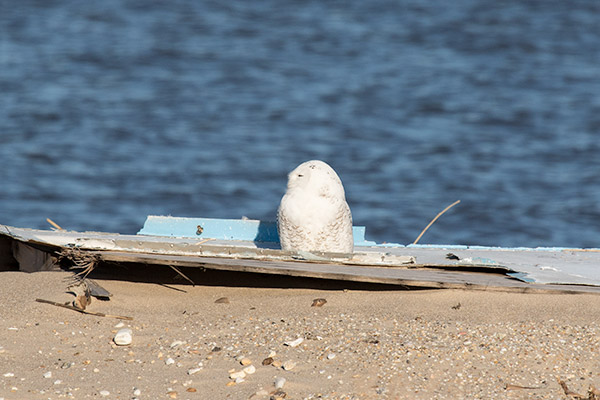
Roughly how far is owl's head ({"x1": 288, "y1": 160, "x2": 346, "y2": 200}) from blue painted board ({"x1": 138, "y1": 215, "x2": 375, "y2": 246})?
104 cm

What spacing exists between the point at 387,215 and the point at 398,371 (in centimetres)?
725

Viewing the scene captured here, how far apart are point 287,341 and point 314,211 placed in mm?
942

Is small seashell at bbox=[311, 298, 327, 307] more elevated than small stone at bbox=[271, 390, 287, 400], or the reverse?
small seashell at bbox=[311, 298, 327, 307]

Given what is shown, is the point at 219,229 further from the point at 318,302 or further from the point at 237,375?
the point at 237,375

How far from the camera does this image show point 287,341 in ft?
12.3

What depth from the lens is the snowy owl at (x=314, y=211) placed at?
445cm

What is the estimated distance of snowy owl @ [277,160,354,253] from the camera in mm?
4449

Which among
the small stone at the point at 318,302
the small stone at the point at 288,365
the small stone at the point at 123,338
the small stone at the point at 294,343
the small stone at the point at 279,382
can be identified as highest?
the small stone at the point at 318,302

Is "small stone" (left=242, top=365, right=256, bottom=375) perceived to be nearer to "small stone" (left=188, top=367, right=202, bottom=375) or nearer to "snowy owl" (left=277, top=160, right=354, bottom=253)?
"small stone" (left=188, top=367, right=202, bottom=375)

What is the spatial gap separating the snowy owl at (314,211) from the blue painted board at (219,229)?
945mm

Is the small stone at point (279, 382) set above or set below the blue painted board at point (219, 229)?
below

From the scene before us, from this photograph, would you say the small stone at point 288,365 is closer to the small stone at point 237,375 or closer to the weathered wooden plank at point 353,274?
the small stone at point 237,375

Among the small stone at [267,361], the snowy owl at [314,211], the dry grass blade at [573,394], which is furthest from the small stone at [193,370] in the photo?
the dry grass blade at [573,394]

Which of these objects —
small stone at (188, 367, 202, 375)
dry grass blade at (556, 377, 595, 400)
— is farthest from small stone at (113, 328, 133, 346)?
dry grass blade at (556, 377, 595, 400)
